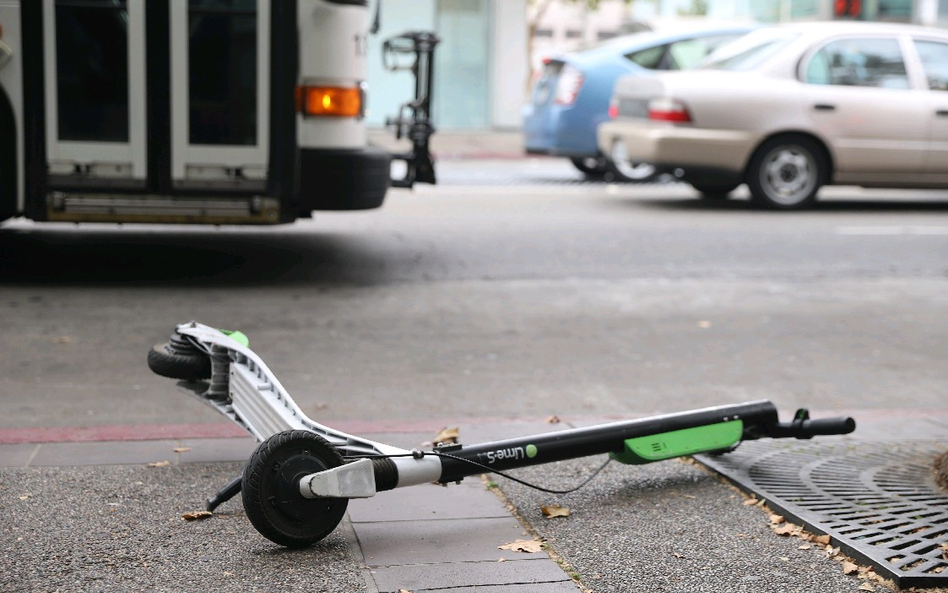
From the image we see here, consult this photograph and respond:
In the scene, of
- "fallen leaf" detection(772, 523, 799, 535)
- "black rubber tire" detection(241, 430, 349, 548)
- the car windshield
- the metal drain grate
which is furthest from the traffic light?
"black rubber tire" detection(241, 430, 349, 548)

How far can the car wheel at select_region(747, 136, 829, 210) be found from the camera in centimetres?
1216

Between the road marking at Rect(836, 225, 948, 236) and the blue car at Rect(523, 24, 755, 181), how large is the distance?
3336 millimetres

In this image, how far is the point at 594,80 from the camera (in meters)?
14.1

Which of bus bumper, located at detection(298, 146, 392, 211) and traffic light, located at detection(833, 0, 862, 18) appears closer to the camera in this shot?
bus bumper, located at detection(298, 146, 392, 211)

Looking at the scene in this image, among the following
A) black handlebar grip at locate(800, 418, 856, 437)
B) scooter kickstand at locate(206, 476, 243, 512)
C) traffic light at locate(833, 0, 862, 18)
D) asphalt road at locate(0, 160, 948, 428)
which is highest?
traffic light at locate(833, 0, 862, 18)

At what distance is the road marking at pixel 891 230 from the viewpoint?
35.8 ft

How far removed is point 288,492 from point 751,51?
10.1 meters

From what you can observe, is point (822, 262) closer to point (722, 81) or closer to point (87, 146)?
point (722, 81)

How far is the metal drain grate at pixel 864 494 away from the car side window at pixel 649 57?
10.0m

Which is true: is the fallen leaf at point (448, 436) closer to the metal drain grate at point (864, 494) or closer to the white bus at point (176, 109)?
the metal drain grate at point (864, 494)

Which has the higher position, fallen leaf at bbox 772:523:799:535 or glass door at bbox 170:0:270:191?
glass door at bbox 170:0:270:191

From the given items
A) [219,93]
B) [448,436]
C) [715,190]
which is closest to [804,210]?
[715,190]

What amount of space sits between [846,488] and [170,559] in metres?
2.23

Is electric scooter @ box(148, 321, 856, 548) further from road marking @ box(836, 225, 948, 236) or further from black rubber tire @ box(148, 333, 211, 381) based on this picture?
road marking @ box(836, 225, 948, 236)
